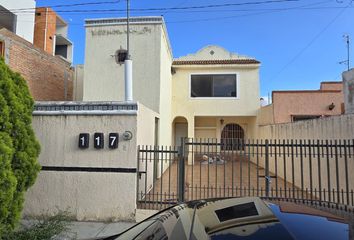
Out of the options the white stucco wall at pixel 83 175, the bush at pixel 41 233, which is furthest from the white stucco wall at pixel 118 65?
the bush at pixel 41 233

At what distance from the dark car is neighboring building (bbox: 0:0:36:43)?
865 inches

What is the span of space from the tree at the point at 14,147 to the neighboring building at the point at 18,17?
18.0 meters

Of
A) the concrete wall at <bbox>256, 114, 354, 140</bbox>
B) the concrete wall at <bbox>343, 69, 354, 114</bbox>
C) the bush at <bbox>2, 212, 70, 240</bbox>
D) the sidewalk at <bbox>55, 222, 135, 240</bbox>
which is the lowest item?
the sidewalk at <bbox>55, 222, 135, 240</bbox>

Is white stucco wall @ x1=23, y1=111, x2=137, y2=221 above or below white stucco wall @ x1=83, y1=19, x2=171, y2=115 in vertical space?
below

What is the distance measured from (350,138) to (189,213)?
549 cm

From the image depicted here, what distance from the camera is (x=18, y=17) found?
19594mm

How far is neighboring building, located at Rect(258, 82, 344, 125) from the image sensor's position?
13.1 metres

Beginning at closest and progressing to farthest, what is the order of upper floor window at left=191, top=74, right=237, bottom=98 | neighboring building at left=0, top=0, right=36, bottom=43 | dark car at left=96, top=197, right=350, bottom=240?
1. dark car at left=96, top=197, right=350, bottom=240
2. upper floor window at left=191, top=74, right=237, bottom=98
3. neighboring building at left=0, top=0, right=36, bottom=43

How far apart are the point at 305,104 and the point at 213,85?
192 inches

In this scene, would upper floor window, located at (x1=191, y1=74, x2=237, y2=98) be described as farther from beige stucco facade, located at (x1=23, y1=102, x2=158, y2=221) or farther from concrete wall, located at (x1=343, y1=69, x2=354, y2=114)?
beige stucco facade, located at (x1=23, y1=102, x2=158, y2=221)

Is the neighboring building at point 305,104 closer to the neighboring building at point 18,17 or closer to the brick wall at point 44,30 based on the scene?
the neighboring building at point 18,17

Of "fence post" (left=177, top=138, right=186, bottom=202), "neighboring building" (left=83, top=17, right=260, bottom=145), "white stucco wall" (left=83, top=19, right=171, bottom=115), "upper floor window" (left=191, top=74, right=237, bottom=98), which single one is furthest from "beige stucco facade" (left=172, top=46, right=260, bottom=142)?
"fence post" (left=177, top=138, right=186, bottom=202)

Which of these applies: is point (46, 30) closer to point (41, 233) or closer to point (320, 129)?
point (41, 233)

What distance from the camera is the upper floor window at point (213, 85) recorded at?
47.5 feet
